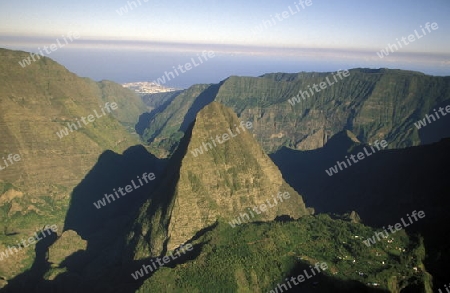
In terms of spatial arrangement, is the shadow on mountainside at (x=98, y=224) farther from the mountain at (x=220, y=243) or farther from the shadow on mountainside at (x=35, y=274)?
the mountain at (x=220, y=243)

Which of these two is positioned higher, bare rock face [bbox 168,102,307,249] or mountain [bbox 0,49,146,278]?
mountain [bbox 0,49,146,278]

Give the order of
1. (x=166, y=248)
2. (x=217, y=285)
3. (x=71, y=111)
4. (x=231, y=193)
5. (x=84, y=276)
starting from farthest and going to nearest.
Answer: (x=71, y=111), (x=231, y=193), (x=84, y=276), (x=166, y=248), (x=217, y=285)

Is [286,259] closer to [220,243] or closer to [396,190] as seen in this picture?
[220,243]

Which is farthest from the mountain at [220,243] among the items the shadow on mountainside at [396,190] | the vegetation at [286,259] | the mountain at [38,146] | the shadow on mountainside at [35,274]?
the mountain at [38,146]

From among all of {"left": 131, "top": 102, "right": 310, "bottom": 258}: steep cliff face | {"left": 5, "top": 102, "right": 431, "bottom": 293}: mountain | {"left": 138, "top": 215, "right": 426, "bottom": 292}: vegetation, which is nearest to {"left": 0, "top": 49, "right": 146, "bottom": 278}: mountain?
{"left": 5, "top": 102, "right": 431, "bottom": 293}: mountain

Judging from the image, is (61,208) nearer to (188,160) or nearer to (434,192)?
(188,160)

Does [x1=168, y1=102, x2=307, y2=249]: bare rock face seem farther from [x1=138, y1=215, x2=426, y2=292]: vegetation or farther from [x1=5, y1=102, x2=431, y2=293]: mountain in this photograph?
[x1=138, y1=215, x2=426, y2=292]: vegetation

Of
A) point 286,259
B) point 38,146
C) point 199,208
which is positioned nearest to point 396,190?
point 286,259

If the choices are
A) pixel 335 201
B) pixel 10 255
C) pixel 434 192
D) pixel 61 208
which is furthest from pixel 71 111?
pixel 434 192
